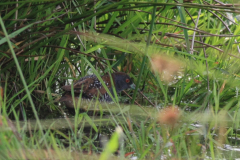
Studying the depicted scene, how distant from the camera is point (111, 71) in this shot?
3.21 meters

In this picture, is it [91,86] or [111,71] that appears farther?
[91,86]

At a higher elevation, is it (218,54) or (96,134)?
(218,54)

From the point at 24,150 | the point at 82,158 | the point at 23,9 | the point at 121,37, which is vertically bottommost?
the point at 82,158

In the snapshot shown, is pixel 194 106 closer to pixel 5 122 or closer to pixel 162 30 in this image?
pixel 162 30

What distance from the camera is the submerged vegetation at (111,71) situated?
2.27 metres

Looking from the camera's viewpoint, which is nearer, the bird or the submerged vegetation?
the submerged vegetation

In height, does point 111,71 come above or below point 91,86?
above

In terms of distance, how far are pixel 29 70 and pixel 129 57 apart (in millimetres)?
940

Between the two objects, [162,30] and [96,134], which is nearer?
[96,134]

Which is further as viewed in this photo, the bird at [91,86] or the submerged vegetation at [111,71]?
the bird at [91,86]

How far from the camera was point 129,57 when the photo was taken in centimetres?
354

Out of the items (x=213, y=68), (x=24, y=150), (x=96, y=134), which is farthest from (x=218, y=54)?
(x=24, y=150)

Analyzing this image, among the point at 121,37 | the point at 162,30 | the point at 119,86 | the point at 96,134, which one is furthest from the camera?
the point at 119,86

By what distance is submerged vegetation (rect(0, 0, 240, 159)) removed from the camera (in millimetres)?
2273
